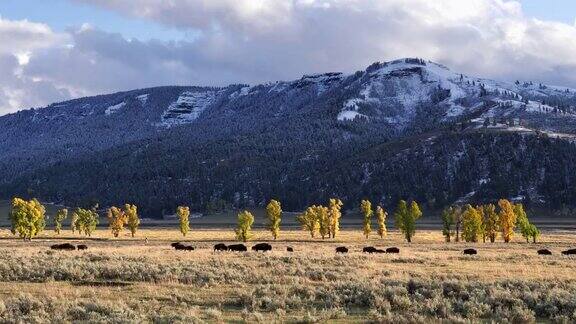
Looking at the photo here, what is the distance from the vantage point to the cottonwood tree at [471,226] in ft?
353

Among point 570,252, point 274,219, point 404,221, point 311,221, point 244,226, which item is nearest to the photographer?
point 570,252

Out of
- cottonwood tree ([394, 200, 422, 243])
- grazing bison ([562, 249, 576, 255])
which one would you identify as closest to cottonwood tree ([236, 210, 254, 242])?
cottonwood tree ([394, 200, 422, 243])

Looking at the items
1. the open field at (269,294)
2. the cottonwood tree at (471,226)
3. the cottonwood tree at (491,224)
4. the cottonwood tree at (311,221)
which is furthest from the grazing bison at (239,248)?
the cottonwood tree at (491,224)

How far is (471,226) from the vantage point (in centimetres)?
10769

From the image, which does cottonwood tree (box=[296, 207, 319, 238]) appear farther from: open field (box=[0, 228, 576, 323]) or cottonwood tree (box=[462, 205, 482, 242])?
open field (box=[0, 228, 576, 323])

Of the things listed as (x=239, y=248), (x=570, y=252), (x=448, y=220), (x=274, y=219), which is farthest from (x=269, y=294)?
(x=448, y=220)

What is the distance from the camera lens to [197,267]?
39406 mm

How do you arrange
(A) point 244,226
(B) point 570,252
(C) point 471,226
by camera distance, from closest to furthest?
(B) point 570,252 < (C) point 471,226 < (A) point 244,226

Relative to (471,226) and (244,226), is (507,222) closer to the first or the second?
(471,226)

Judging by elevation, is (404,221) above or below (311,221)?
above

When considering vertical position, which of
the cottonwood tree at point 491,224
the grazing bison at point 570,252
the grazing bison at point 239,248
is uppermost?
the cottonwood tree at point 491,224

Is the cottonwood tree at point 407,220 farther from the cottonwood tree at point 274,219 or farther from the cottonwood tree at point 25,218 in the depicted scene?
the cottonwood tree at point 25,218

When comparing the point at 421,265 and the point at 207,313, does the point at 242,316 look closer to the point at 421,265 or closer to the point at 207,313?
the point at 207,313

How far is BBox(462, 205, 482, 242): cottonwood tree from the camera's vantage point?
10747cm
